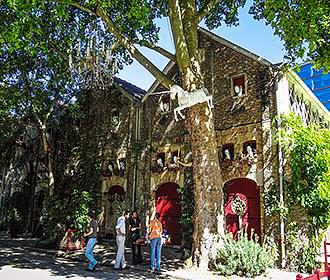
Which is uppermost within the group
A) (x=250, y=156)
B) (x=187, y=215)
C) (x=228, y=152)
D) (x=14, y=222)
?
(x=228, y=152)

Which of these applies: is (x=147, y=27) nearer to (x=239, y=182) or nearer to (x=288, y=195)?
(x=239, y=182)

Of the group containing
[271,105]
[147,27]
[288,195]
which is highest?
[147,27]

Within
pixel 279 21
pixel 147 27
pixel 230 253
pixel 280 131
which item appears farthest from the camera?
pixel 147 27

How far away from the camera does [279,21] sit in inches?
426

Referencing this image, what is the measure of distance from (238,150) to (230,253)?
484cm

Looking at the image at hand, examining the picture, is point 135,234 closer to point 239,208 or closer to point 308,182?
point 239,208

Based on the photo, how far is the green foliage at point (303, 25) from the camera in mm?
9820

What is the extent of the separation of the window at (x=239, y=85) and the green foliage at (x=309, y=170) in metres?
2.72

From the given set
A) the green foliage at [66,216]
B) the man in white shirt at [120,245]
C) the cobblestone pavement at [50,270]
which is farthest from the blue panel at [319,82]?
the cobblestone pavement at [50,270]

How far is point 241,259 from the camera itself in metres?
9.30

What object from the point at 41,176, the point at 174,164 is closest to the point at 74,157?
the point at 41,176

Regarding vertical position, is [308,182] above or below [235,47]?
below

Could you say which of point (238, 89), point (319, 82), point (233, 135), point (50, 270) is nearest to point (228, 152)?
point (233, 135)

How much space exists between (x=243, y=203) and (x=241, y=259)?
3634mm
